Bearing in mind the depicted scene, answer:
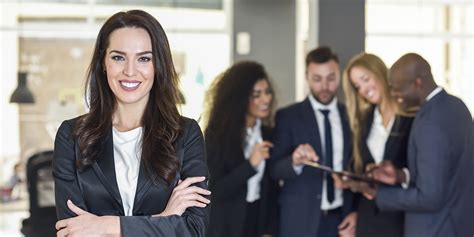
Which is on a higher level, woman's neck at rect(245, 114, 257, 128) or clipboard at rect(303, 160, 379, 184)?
woman's neck at rect(245, 114, 257, 128)

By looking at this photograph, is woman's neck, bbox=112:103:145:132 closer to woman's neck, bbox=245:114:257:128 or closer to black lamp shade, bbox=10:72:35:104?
woman's neck, bbox=245:114:257:128

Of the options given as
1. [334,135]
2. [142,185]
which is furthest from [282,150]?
[142,185]

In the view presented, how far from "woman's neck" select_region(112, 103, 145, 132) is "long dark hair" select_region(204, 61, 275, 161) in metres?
1.90

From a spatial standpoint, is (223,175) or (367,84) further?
(367,84)

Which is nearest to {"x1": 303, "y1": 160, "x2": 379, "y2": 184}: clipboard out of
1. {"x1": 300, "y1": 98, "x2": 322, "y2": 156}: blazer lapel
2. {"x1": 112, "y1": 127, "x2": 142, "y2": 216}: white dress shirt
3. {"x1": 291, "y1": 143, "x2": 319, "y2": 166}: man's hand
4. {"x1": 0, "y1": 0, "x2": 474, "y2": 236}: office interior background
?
{"x1": 291, "y1": 143, "x2": 319, "y2": 166}: man's hand

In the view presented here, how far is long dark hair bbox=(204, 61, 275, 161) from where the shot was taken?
4.61 meters

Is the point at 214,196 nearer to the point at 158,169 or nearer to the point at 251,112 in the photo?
the point at 251,112

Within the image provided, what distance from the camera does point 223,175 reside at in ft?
14.8

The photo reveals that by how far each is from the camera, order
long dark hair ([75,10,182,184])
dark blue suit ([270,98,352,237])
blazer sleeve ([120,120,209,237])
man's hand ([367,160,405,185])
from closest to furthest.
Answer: blazer sleeve ([120,120,209,237]) < long dark hair ([75,10,182,184]) < man's hand ([367,160,405,185]) < dark blue suit ([270,98,352,237])

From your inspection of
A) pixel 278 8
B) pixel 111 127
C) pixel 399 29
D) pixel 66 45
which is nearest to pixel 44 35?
pixel 66 45

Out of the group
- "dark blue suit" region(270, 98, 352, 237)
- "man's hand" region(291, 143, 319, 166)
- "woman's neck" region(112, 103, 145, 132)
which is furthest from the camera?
"dark blue suit" region(270, 98, 352, 237)

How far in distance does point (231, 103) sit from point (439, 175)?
1441mm

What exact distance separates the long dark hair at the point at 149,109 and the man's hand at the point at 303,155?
1854 millimetres

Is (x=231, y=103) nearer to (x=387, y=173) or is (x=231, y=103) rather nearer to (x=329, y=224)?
(x=329, y=224)
